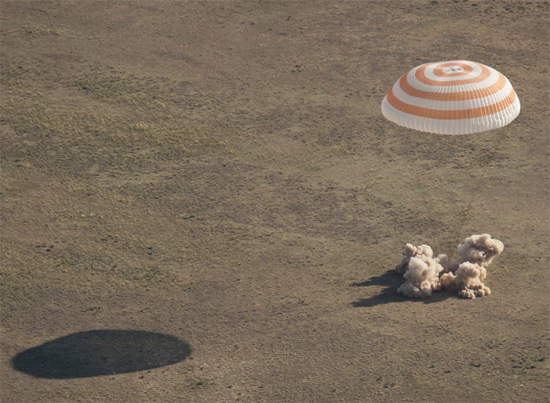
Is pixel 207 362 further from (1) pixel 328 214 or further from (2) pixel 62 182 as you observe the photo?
(2) pixel 62 182

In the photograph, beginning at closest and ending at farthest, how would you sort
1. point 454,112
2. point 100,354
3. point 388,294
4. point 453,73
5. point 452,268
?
point 100,354 < point 454,112 < point 453,73 < point 388,294 < point 452,268

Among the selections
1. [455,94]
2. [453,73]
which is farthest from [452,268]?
[453,73]

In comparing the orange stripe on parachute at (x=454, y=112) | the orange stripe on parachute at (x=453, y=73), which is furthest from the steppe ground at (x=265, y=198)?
the orange stripe on parachute at (x=453, y=73)

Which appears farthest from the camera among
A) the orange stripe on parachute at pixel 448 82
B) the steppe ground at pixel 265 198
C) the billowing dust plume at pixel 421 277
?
the billowing dust plume at pixel 421 277

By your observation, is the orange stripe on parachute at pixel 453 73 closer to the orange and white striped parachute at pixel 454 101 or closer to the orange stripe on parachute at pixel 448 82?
the orange and white striped parachute at pixel 454 101

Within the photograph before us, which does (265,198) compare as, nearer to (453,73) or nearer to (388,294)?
(388,294)
